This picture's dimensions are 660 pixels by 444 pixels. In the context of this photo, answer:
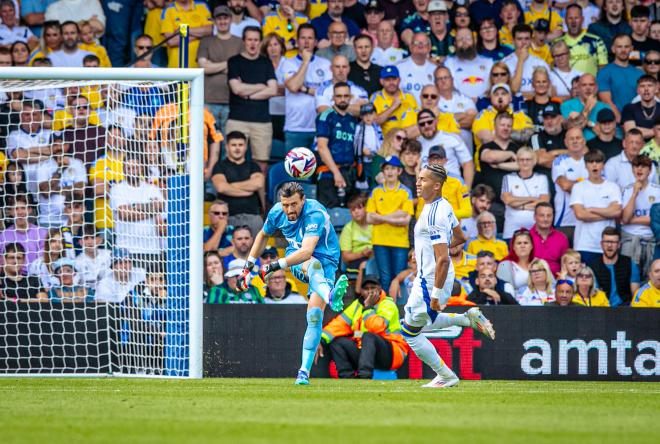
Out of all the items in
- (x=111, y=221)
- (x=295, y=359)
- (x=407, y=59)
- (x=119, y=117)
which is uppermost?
(x=407, y=59)

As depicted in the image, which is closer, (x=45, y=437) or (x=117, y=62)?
(x=45, y=437)

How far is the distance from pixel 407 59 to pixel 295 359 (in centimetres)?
659

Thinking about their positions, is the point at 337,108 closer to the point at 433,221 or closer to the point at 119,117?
the point at 119,117

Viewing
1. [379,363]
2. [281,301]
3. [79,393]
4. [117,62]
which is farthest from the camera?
[117,62]

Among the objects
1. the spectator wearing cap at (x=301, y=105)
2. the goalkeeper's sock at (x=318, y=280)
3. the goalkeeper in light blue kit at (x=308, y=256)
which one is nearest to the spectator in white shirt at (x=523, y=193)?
the spectator wearing cap at (x=301, y=105)

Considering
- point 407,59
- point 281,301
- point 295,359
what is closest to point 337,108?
point 407,59

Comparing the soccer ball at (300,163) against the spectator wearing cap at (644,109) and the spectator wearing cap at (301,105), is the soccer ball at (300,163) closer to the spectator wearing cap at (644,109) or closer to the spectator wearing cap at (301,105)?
the spectator wearing cap at (301,105)

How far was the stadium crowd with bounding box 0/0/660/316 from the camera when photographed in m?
17.1

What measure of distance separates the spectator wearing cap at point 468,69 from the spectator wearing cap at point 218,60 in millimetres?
3888

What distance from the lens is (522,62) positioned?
20312 mm

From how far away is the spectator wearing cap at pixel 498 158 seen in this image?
1934 centimetres

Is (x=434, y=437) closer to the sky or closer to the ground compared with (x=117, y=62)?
closer to the ground

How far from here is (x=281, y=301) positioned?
17.3m

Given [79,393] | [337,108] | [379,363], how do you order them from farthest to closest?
1. [337,108]
2. [379,363]
3. [79,393]
